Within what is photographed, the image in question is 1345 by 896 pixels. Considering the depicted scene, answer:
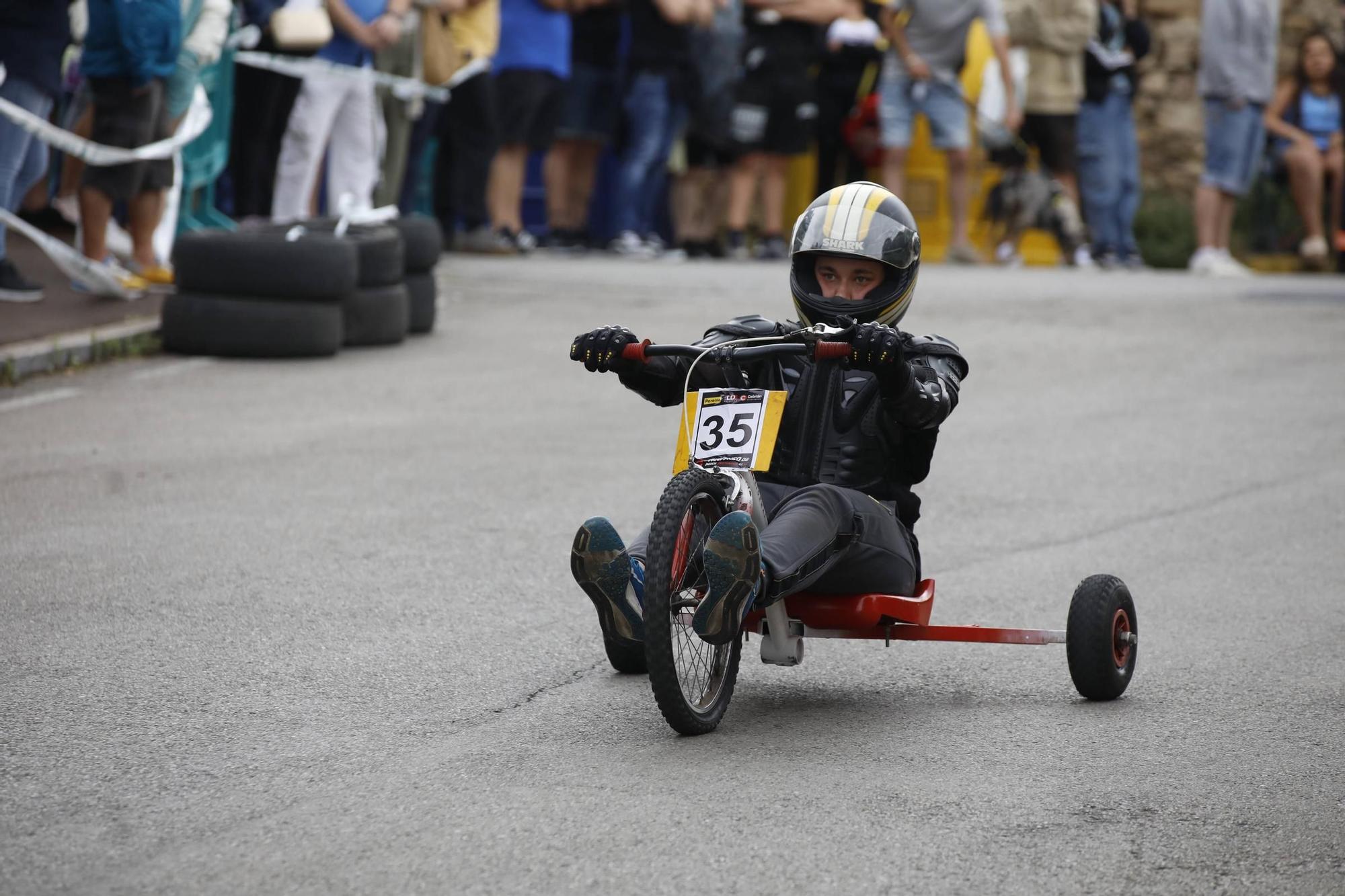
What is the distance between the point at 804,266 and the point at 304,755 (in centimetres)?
182

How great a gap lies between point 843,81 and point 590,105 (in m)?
2.47

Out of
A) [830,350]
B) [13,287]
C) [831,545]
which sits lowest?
[13,287]

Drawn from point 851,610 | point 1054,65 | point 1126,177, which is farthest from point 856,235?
point 1126,177

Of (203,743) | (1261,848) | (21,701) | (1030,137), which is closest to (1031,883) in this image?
(1261,848)

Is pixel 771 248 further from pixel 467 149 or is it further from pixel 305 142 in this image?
pixel 305 142

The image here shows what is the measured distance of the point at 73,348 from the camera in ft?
33.7

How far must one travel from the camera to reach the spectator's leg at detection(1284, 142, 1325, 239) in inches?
714

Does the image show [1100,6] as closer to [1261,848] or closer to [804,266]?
[804,266]

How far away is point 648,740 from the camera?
4.46 meters

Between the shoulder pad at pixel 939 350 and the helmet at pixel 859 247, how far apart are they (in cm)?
12

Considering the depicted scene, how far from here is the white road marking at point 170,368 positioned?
33.5 ft

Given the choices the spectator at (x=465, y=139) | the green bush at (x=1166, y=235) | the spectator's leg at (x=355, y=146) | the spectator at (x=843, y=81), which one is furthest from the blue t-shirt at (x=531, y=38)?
the green bush at (x=1166, y=235)

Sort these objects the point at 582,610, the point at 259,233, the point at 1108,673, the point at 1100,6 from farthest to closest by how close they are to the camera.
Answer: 1. the point at 1100,6
2. the point at 259,233
3. the point at 582,610
4. the point at 1108,673

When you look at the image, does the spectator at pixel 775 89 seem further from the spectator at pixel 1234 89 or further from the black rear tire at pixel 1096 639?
the black rear tire at pixel 1096 639
